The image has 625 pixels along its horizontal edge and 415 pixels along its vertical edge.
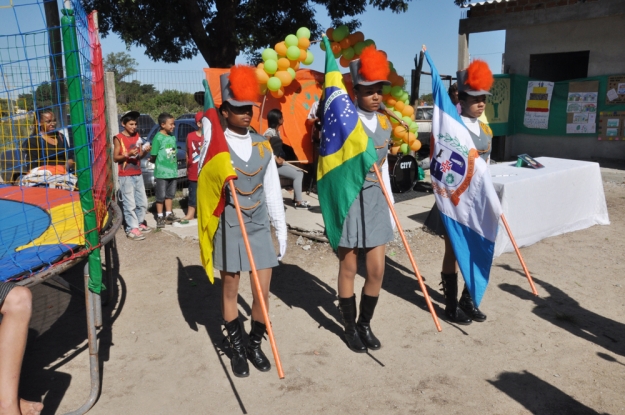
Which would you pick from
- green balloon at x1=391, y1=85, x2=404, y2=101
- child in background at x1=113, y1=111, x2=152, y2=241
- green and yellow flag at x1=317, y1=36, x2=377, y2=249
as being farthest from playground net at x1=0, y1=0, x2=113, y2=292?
green balloon at x1=391, y1=85, x2=404, y2=101

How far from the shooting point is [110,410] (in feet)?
10.9

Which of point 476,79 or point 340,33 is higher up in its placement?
point 340,33

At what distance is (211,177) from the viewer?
3449 mm

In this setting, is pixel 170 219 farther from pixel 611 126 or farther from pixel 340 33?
pixel 611 126

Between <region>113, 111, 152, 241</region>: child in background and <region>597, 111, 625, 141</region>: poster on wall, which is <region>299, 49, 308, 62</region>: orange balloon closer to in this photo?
<region>113, 111, 152, 241</region>: child in background

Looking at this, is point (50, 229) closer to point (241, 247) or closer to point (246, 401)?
point (241, 247)

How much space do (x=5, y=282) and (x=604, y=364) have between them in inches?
147

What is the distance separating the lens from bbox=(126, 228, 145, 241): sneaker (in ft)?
23.1

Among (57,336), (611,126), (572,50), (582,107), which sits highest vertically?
A: (572,50)

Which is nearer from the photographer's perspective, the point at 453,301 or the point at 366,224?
the point at 366,224

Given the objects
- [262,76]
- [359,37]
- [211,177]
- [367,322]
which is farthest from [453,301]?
[359,37]

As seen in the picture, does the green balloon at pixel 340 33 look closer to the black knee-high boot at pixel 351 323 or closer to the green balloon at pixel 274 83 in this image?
the green balloon at pixel 274 83

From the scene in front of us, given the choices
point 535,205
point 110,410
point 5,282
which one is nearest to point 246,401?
point 110,410

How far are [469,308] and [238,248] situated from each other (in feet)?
6.95
